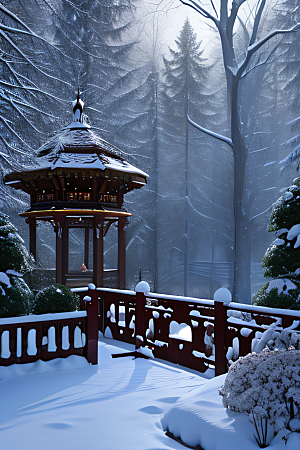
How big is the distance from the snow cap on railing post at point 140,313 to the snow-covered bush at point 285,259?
234cm

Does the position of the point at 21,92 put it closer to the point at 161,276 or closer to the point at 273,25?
the point at 273,25

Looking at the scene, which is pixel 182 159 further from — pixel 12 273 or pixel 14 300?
pixel 14 300

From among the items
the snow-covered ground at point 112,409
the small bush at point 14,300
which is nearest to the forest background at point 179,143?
the small bush at point 14,300

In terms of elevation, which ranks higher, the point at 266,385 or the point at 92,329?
the point at 266,385

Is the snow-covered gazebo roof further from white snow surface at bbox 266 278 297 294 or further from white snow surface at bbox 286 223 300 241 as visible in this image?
white snow surface at bbox 266 278 297 294

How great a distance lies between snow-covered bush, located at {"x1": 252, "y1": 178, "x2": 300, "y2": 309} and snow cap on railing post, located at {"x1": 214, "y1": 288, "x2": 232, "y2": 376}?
2.45 ft

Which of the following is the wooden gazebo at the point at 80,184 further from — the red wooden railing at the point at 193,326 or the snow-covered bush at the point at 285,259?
the snow-covered bush at the point at 285,259

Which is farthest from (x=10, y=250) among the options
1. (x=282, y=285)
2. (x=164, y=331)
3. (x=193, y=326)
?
(x=282, y=285)

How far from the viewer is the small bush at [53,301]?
7.23 metres

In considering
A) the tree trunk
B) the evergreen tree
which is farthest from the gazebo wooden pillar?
the evergreen tree

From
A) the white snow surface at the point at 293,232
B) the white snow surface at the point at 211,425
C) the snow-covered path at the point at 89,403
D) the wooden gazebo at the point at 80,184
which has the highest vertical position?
the wooden gazebo at the point at 80,184

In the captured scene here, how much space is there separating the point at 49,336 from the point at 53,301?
0.67 metres

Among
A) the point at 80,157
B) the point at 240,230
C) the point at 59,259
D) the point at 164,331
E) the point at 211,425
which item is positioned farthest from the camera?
the point at 240,230

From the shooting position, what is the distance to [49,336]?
6.88 meters
